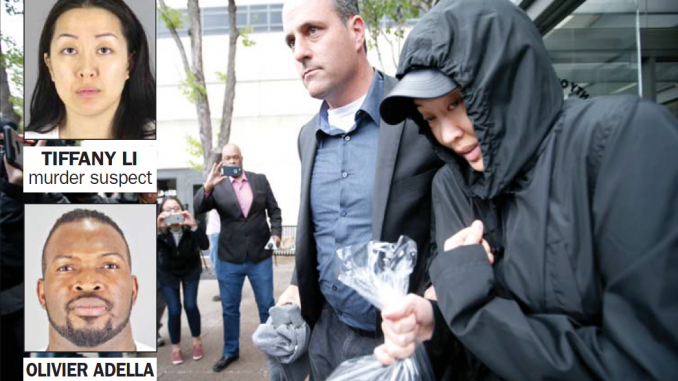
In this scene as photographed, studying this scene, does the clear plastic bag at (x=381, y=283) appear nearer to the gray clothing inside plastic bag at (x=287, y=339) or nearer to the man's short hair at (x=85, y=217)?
the gray clothing inside plastic bag at (x=287, y=339)

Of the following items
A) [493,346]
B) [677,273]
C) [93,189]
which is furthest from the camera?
[93,189]

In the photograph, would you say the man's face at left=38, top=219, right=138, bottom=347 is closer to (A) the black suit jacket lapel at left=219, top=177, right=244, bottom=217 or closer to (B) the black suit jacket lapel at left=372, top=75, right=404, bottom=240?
(B) the black suit jacket lapel at left=372, top=75, right=404, bottom=240

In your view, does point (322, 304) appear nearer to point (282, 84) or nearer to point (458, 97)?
point (458, 97)

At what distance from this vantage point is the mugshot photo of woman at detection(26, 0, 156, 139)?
2342mm

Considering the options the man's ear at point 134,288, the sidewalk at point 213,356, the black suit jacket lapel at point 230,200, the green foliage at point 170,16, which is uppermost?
the green foliage at point 170,16

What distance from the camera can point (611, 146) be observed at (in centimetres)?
92

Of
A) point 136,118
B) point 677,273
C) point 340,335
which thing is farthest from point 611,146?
point 136,118

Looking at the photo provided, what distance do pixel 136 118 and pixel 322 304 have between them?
5.23 feet

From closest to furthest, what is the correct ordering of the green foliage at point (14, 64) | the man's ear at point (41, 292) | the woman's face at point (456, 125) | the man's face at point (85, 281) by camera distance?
the woman's face at point (456, 125), the man's face at point (85, 281), the man's ear at point (41, 292), the green foliage at point (14, 64)

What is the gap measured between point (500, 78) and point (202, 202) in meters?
3.94

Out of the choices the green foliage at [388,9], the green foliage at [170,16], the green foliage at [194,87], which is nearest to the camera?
the green foliage at [170,16]

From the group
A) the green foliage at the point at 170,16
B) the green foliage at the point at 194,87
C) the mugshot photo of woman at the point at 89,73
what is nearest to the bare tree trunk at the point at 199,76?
the green foliage at the point at 194,87

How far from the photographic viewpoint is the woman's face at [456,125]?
1.20m

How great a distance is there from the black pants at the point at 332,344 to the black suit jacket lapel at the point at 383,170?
1.53 feet
